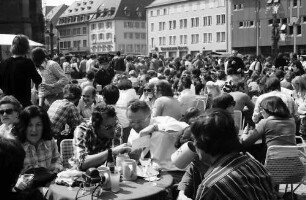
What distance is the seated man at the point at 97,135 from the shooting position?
5254mm

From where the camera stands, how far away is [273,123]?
6387 millimetres

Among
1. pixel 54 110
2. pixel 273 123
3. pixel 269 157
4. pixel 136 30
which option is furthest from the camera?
pixel 136 30

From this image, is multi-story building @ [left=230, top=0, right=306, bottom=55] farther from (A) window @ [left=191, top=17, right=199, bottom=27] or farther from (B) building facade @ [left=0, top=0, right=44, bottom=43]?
(B) building facade @ [left=0, top=0, right=44, bottom=43]

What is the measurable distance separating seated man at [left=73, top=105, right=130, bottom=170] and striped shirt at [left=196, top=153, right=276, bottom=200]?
2.24 m

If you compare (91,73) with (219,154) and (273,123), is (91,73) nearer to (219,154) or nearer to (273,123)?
(273,123)

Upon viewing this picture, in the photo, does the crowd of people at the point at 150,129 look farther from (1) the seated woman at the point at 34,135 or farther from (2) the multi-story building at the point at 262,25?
(2) the multi-story building at the point at 262,25

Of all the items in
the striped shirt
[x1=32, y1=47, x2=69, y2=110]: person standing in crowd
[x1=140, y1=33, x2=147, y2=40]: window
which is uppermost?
[x1=140, y1=33, x2=147, y2=40]: window

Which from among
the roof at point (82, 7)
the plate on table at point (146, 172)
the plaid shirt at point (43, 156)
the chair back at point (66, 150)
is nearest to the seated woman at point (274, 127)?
the plate on table at point (146, 172)

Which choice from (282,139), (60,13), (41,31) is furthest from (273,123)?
(60,13)

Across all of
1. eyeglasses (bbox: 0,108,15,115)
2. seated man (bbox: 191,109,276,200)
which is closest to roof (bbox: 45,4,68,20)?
eyeglasses (bbox: 0,108,15,115)

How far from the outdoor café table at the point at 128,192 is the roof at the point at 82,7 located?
118 m

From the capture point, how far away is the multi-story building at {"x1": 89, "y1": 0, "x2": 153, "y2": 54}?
108125mm

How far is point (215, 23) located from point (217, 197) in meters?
80.9

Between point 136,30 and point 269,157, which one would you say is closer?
point 269,157
